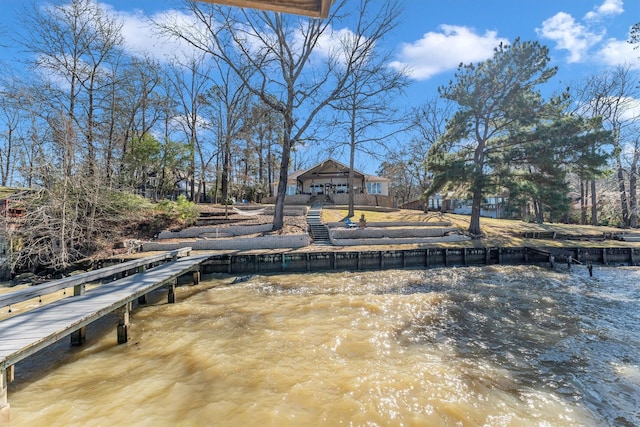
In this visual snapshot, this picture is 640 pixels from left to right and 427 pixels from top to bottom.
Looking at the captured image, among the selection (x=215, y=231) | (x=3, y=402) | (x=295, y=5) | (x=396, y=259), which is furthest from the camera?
(x=215, y=231)

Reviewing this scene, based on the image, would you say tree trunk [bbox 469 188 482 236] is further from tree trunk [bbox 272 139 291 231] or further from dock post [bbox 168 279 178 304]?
dock post [bbox 168 279 178 304]

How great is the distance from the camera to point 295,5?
2.12 meters

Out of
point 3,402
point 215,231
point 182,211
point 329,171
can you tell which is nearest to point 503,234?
point 329,171

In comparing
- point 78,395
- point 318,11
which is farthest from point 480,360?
point 78,395

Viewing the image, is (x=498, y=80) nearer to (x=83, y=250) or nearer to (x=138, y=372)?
(x=138, y=372)

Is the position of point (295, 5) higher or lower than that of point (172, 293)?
higher

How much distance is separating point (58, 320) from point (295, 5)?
5.85m

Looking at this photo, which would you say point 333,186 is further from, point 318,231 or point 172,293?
point 172,293

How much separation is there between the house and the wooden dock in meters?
26.5

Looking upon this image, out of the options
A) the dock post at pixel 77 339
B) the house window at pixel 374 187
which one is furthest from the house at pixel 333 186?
the dock post at pixel 77 339

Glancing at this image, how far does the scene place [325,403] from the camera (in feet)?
13.2

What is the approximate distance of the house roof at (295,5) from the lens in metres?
2.04

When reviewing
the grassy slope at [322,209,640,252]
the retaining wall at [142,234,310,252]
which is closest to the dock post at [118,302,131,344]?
the retaining wall at [142,234,310,252]

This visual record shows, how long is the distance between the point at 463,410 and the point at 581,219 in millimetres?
39827
